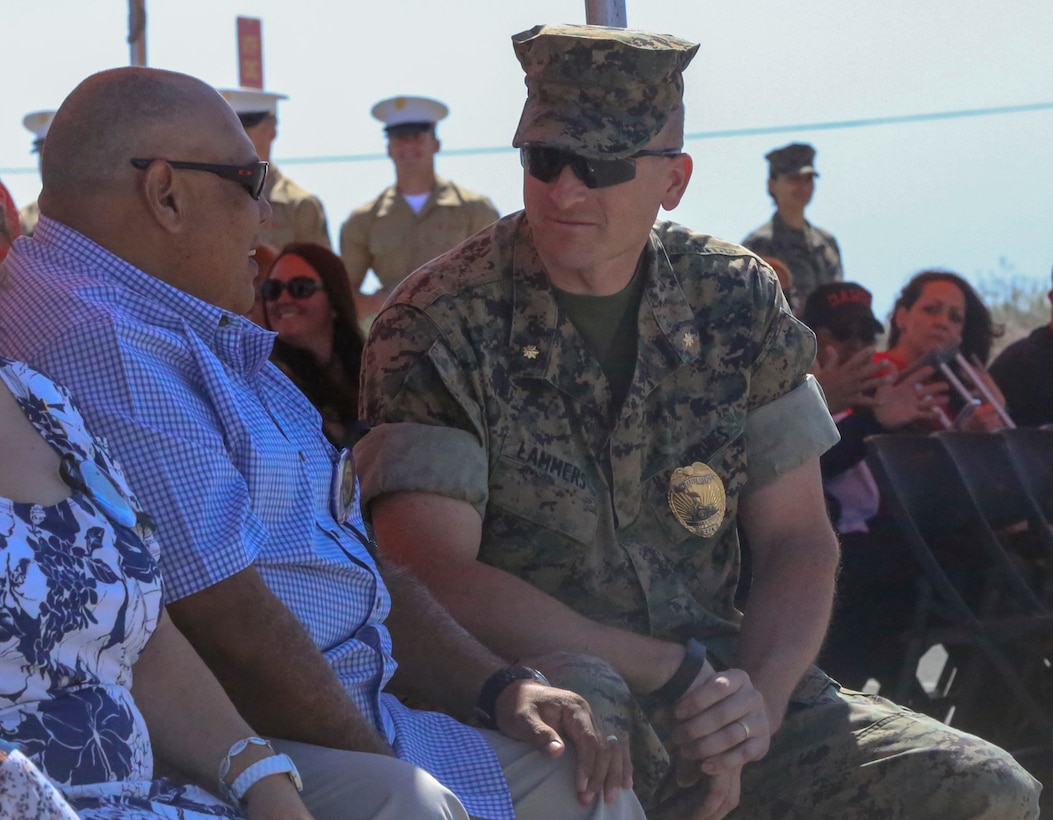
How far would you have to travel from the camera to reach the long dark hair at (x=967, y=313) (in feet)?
18.8

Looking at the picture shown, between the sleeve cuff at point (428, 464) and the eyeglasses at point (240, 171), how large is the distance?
524 millimetres

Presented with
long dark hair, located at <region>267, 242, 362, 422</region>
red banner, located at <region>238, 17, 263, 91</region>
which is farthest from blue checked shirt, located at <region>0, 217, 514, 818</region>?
red banner, located at <region>238, 17, 263, 91</region>

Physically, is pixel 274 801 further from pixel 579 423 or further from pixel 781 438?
pixel 781 438

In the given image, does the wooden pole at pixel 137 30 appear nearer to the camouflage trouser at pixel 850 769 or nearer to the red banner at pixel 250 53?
the red banner at pixel 250 53

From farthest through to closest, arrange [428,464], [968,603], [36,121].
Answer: [36,121] < [968,603] < [428,464]

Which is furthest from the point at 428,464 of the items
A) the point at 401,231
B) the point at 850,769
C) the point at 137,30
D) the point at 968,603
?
the point at 401,231

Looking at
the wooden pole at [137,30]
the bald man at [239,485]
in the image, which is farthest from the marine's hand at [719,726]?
the wooden pole at [137,30]

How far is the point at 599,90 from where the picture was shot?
9.58 ft

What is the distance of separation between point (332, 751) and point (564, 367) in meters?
0.96

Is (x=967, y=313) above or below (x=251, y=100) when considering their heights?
below

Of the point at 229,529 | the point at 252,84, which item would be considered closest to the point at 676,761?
the point at 229,529

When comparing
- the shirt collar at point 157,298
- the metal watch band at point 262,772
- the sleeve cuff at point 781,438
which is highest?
the shirt collar at point 157,298

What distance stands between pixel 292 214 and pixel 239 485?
4634 mm

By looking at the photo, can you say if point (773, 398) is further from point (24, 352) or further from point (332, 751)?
point (24, 352)
